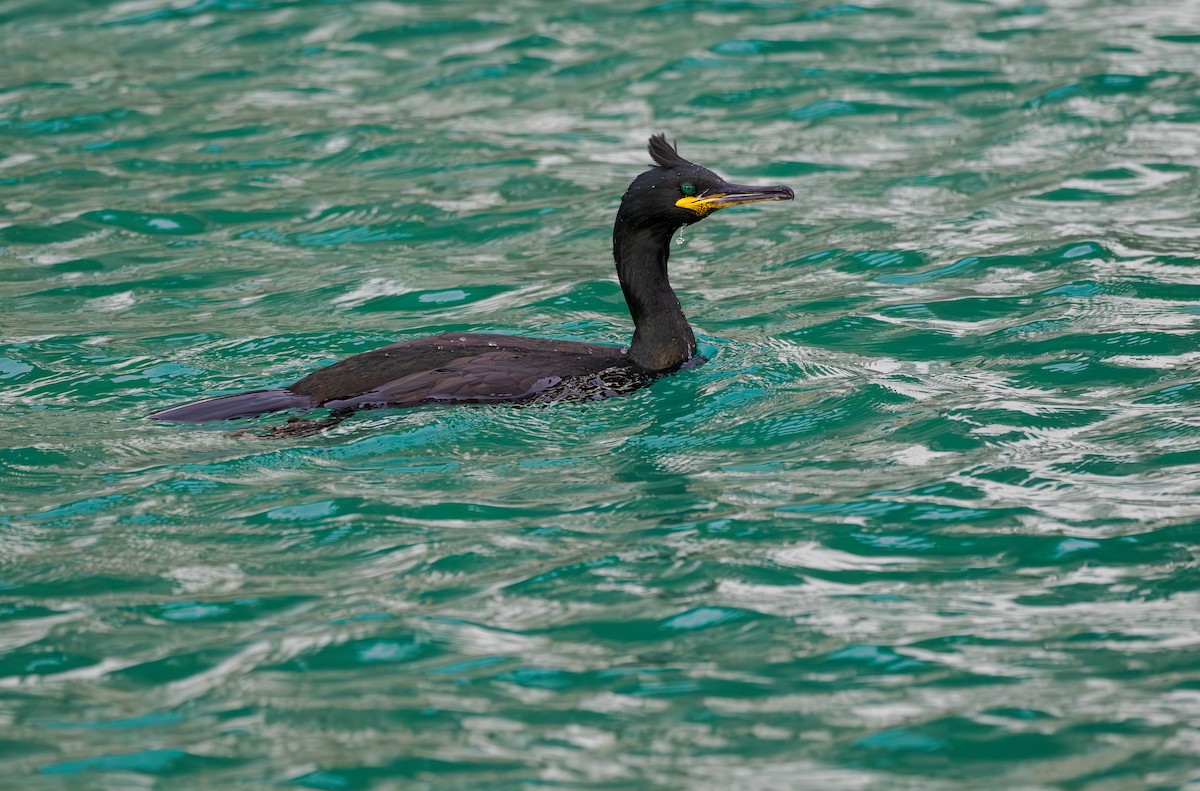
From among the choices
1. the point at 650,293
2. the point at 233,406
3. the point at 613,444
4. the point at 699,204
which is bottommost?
the point at 613,444

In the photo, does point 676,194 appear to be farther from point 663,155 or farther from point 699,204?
point 663,155

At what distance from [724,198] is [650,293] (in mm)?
638

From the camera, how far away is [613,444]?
699 centimetres

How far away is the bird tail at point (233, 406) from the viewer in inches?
287

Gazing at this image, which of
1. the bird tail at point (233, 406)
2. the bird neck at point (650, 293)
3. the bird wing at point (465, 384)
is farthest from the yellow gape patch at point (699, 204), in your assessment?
the bird tail at point (233, 406)

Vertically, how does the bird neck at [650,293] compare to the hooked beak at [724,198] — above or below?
below

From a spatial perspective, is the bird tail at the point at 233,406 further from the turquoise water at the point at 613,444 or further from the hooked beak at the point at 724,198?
the hooked beak at the point at 724,198

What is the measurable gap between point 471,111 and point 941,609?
8603 millimetres

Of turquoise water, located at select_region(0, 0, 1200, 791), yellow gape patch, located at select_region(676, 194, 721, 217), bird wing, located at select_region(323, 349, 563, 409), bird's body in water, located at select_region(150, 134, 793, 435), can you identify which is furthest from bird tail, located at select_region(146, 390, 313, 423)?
yellow gape patch, located at select_region(676, 194, 721, 217)

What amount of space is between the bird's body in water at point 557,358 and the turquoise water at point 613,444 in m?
0.16

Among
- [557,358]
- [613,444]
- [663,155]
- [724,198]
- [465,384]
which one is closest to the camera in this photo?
[613,444]

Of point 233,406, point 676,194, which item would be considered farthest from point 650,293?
point 233,406

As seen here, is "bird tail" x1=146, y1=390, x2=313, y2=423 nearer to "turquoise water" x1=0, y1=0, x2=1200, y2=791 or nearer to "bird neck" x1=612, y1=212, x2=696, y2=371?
"turquoise water" x1=0, y1=0, x2=1200, y2=791

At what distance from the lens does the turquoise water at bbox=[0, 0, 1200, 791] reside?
4.86 m
